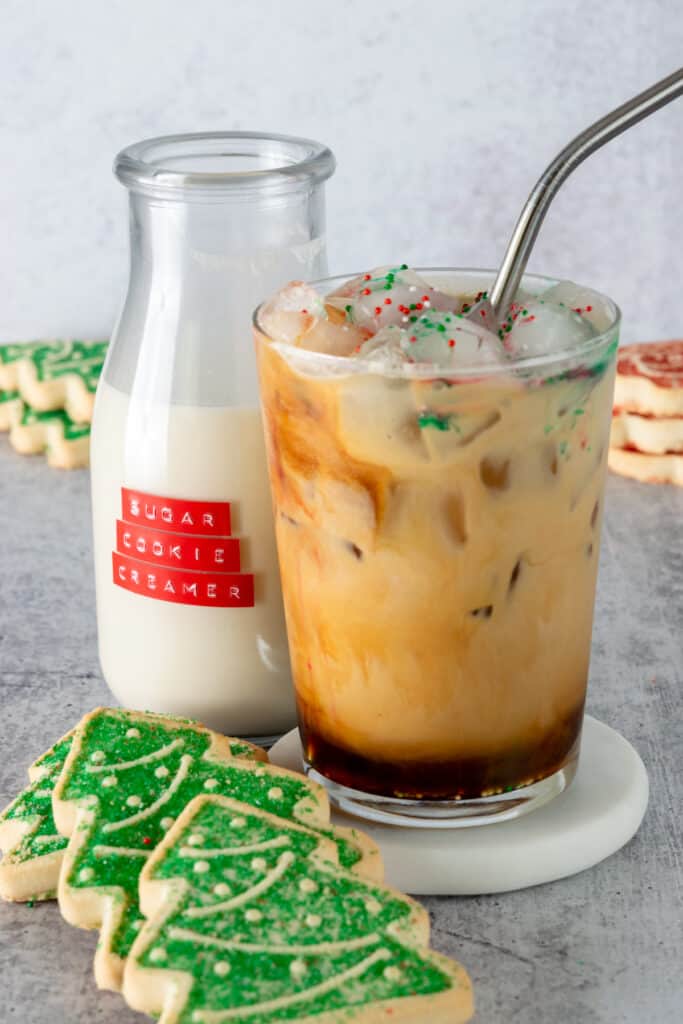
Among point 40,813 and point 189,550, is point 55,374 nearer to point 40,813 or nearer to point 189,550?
point 189,550

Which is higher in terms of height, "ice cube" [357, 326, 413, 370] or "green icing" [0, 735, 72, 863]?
"ice cube" [357, 326, 413, 370]

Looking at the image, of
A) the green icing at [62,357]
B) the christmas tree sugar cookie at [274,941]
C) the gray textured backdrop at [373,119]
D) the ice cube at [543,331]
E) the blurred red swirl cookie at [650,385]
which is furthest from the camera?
the gray textured backdrop at [373,119]

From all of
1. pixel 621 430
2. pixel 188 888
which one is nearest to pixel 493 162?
pixel 621 430

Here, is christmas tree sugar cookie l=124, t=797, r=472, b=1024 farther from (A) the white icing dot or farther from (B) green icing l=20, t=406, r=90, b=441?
(B) green icing l=20, t=406, r=90, b=441

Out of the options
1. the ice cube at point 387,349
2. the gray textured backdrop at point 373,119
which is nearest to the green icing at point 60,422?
the gray textured backdrop at point 373,119

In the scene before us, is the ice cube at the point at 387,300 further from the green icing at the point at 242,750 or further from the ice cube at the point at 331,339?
the green icing at the point at 242,750

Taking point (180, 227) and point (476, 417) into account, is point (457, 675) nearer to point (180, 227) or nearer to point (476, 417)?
point (476, 417)

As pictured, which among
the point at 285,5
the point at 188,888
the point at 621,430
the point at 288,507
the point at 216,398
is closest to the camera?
the point at 188,888

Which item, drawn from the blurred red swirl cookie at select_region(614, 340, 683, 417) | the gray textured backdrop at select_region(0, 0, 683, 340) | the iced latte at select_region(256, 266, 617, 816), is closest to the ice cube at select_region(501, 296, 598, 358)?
the iced latte at select_region(256, 266, 617, 816)
